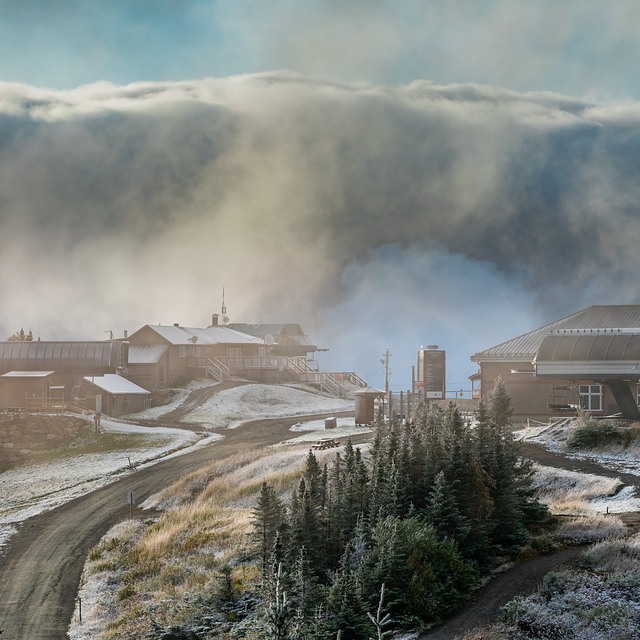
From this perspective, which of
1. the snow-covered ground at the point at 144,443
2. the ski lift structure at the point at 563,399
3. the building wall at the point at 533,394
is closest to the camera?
the snow-covered ground at the point at 144,443

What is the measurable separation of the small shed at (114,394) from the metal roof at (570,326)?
34.3 metres

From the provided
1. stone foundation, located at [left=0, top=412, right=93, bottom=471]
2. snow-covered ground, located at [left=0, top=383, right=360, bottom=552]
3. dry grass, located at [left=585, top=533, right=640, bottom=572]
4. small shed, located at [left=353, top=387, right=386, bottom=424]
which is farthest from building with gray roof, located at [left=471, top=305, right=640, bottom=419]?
stone foundation, located at [left=0, top=412, right=93, bottom=471]

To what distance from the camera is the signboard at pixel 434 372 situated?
55.9 m

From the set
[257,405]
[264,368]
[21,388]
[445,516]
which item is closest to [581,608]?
[445,516]

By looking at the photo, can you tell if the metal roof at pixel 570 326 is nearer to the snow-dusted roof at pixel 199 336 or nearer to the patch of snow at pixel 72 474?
the patch of snow at pixel 72 474

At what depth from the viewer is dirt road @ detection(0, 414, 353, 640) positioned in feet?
80.3

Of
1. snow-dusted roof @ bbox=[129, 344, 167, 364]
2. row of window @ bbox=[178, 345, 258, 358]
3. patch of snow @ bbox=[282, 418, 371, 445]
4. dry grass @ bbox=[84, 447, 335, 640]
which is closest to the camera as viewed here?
dry grass @ bbox=[84, 447, 335, 640]

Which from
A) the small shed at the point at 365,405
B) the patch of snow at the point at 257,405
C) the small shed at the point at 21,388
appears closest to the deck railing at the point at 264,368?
the patch of snow at the point at 257,405

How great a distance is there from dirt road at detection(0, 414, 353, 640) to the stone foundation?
44.7 ft

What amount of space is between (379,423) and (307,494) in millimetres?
7127

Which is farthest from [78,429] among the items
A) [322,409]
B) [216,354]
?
[216,354]

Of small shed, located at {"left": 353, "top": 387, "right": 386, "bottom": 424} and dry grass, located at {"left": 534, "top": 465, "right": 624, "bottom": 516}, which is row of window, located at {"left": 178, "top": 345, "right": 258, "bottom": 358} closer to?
small shed, located at {"left": 353, "top": 387, "right": 386, "bottom": 424}

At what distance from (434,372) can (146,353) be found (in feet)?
130

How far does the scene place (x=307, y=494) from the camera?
22.0 meters
